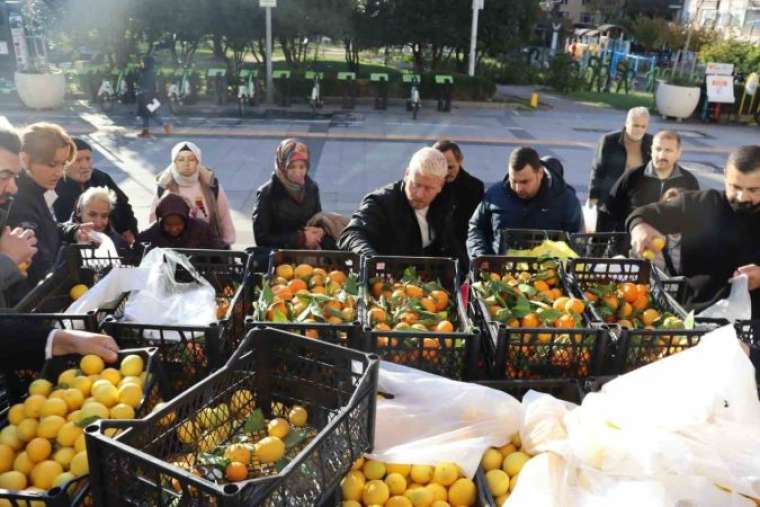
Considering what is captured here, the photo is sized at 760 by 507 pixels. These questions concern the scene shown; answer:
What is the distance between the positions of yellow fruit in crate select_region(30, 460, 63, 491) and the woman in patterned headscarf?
2535 mm

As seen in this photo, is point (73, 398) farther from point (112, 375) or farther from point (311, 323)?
point (311, 323)

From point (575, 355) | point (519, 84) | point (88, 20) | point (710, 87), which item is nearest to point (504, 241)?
point (575, 355)

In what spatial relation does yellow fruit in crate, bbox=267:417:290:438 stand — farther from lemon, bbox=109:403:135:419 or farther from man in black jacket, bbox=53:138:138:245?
man in black jacket, bbox=53:138:138:245

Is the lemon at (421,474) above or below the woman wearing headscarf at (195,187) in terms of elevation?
below

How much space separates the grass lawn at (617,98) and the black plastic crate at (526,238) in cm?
1575

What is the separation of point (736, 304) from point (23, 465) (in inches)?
114

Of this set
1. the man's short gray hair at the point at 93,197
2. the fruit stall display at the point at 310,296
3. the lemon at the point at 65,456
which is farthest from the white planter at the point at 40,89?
the lemon at the point at 65,456

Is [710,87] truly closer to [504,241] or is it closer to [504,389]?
[504,241]

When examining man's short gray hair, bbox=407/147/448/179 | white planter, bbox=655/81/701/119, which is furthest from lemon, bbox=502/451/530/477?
white planter, bbox=655/81/701/119

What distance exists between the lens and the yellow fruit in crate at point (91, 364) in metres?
2.15

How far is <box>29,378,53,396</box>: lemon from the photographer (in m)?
2.10

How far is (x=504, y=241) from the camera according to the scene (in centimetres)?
375

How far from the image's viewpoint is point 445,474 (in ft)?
6.56

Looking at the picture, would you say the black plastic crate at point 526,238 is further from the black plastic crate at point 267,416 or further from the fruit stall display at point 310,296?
the black plastic crate at point 267,416
